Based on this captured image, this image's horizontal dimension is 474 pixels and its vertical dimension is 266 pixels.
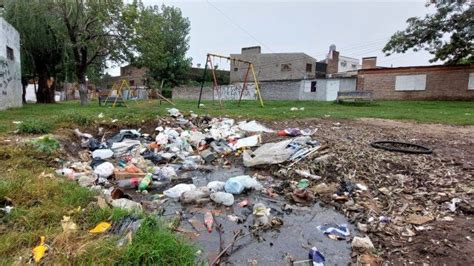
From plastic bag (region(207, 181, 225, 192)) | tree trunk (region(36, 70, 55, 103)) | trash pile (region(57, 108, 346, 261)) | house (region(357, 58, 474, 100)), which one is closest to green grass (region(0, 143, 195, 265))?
trash pile (region(57, 108, 346, 261))

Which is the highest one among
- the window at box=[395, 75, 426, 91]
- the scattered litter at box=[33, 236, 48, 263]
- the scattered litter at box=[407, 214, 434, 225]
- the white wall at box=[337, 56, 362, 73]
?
the white wall at box=[337, 56, 362, 73]

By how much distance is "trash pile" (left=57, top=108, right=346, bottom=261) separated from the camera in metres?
3.25

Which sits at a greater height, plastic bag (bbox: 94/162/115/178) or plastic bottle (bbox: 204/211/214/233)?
plastic bag (bbox: 94/162/115/178)

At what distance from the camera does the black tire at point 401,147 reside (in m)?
4.70

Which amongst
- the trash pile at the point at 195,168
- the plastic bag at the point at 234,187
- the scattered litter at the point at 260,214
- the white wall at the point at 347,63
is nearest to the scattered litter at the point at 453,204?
the trash pile at the point at 195,168

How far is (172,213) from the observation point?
310 cm

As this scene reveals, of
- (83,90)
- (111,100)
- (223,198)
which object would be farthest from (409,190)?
(83,90)

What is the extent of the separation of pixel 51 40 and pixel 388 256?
1761 centimetres

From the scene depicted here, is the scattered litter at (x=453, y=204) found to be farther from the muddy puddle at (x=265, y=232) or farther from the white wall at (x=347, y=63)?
the white wall at (x=347, y=63)

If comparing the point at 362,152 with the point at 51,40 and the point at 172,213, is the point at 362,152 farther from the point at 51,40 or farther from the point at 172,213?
the point at 51,40

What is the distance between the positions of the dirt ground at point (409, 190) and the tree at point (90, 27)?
1152 cm

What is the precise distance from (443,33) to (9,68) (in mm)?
19747

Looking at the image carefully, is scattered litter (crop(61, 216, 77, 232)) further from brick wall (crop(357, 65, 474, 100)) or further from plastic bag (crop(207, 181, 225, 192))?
brick wall (crop(357, 65, 474, 100))

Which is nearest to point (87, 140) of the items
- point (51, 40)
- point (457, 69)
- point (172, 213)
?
point (172, 213)
